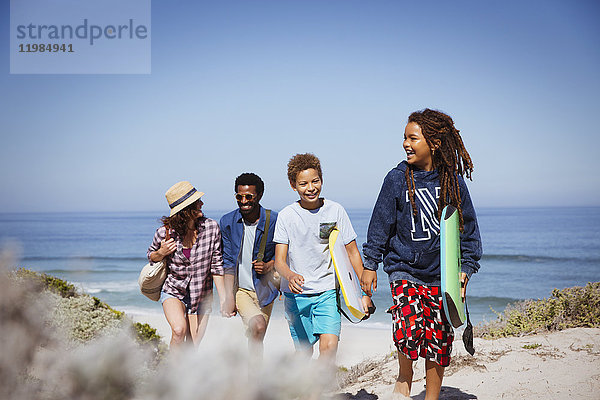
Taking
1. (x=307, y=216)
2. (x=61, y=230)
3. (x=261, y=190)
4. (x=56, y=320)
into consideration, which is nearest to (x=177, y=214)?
(x=261, y=190)

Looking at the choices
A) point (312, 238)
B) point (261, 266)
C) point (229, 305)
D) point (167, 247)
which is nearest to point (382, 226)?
point (312, 238)

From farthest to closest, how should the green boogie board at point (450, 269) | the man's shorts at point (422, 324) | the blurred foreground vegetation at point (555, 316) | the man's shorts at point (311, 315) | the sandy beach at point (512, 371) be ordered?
the blurred foreground vegetation at point (555, 316)
the sandy beach at point (512, 371)
the man's shorts at point (311, 315)
the man's shorts at point (422, 324)
the green boogie board at point (450, 269)

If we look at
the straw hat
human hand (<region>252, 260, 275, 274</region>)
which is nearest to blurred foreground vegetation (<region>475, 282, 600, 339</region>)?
human hand (<region>252, 260, 275, 274</region>)

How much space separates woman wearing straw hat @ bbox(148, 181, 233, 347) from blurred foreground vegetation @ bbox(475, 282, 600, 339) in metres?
3.88

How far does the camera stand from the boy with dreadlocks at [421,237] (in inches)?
159

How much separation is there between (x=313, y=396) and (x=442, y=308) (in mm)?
3086

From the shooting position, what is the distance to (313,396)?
1.19 meters

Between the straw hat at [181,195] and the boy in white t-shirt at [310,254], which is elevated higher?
the straw hat at [181,195]

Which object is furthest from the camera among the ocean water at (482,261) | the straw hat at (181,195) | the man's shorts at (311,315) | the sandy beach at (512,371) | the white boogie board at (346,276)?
the ocean water at (482,261)

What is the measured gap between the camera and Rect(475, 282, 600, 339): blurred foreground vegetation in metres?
7.00

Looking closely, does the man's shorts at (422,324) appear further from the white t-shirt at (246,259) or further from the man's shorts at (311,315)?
the white t-shirt at (246,259)

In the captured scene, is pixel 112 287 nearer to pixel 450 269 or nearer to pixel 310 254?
pixel 310 254

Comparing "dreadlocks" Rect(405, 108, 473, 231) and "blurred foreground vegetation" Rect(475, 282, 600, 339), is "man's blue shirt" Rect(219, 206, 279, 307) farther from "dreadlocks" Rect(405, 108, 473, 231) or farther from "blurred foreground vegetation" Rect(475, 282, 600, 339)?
"blurred foreground vegetation" Rect(475, 282, 600, 339)

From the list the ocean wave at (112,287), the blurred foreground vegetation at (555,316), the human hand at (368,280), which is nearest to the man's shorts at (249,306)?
the human hand at (368,280)
